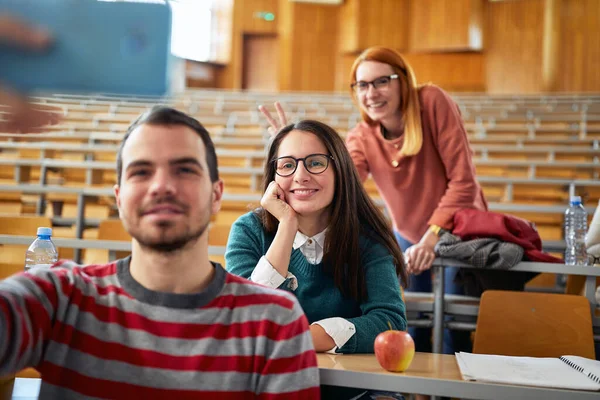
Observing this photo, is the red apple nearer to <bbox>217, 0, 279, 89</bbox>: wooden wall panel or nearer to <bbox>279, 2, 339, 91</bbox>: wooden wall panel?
<bbox>279, 2, 339, 91</bbox>: wooden wall panel

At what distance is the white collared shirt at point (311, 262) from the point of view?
47.1 inches

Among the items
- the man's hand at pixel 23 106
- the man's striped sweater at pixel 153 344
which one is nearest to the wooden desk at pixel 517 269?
the man's striped sweater at pixel 153 344

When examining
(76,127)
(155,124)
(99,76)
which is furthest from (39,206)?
(99,76)

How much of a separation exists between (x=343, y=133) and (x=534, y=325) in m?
3.98

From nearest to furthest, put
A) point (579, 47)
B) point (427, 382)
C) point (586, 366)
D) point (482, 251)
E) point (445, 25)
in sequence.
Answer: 1. point (427, 382)
2. point (586, 366)
3. point (482, 251)
4. point (579, 47)
5. point (445, 25)

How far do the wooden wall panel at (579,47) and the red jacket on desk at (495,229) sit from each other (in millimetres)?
8048

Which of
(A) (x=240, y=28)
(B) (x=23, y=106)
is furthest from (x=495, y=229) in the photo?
(A) (x=240, y=28)

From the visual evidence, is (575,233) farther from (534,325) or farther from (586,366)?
(586,366)

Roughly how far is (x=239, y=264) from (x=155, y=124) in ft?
1.71

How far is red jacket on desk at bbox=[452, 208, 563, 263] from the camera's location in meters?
1.92

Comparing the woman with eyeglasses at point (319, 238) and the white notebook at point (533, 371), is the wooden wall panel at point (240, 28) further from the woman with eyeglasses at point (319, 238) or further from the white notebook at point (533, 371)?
the white notebook at point (533, 371)

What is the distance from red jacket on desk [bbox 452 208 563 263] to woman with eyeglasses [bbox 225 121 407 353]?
557mm

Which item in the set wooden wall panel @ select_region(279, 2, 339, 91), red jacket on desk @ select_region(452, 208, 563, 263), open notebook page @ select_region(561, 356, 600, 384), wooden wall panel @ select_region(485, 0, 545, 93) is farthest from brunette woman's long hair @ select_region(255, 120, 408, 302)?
wooden wall panel @ select_region(279, 2, 339, 91)

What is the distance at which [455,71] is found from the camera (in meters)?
9.96
